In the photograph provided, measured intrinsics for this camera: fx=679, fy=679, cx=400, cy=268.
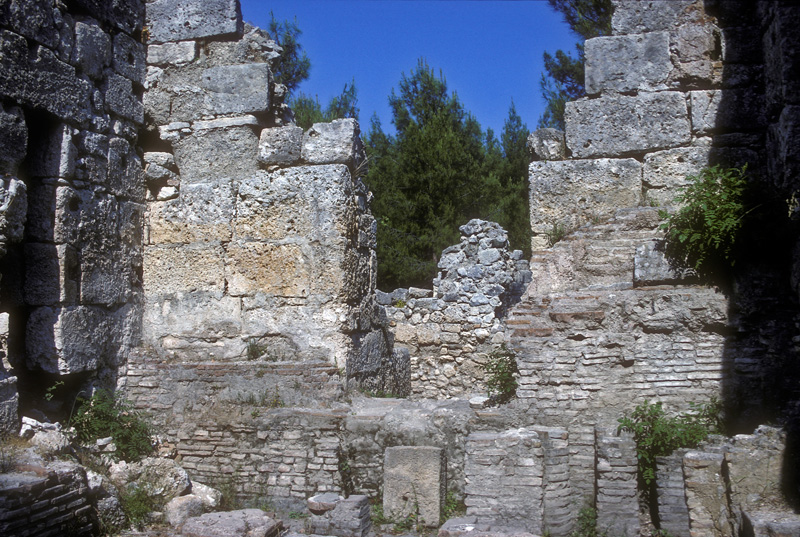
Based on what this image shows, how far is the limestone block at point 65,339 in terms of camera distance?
5.12m

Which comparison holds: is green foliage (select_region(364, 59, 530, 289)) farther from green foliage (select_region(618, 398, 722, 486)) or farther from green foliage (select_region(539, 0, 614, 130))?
green foliage (select_region(618, 398, 722, 486))

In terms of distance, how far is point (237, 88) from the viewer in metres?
6.02

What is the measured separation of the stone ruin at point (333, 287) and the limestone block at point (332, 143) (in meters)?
0.02

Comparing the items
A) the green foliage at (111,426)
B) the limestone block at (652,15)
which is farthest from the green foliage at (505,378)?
the limestone block at (652,15)

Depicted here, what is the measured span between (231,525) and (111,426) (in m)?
1.50

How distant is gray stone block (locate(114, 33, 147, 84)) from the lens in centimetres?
591

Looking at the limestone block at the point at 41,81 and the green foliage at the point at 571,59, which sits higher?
the green foliage at the point at 571,59

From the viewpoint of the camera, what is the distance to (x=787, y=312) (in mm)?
4734

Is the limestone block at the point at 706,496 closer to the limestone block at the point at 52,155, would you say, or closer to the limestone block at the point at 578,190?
the limestone block at the point at 578,190

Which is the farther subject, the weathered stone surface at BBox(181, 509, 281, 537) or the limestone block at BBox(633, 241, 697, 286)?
the limestone block at BBox(633, 241, 697, 286)

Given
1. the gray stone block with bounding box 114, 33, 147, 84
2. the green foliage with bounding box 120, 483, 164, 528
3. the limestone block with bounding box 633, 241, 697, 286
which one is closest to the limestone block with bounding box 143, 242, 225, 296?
the gray stone block with bounding box 114, 33, 147, 84

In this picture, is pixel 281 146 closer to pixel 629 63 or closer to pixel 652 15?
pixel 629 63

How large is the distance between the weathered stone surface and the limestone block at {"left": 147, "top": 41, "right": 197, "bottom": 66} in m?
3.94

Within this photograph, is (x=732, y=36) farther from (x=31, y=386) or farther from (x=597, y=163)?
(x=31, y=386)
